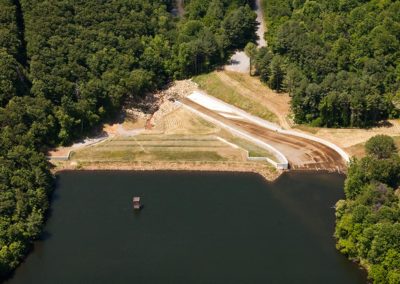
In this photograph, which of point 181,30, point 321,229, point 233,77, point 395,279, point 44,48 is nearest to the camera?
point 395,279

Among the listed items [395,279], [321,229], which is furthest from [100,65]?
[395,279]

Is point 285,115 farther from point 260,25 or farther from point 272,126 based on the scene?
point 260,25

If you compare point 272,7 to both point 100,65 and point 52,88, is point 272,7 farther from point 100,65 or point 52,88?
point 52,88

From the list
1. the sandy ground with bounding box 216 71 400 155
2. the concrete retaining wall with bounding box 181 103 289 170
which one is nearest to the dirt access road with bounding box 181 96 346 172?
the concrete retaining wall with bounding box 181 103 289 170

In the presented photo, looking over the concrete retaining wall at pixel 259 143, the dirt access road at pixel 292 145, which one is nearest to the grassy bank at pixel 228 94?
the dirt access road at pixel 292 145

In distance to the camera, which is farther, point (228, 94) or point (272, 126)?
point (228, 94)

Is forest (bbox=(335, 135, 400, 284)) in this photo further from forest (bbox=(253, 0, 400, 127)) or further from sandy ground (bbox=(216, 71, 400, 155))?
forest (bbox=(253, 0, 400, 127))

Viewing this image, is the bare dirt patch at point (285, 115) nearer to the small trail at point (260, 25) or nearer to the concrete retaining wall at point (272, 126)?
the concrete retaining wall at point (272, 126)

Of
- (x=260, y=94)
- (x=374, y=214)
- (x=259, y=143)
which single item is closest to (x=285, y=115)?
(x=260, y=94)
